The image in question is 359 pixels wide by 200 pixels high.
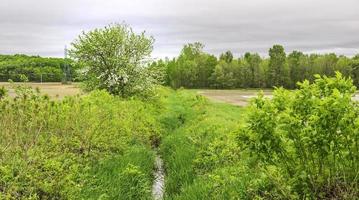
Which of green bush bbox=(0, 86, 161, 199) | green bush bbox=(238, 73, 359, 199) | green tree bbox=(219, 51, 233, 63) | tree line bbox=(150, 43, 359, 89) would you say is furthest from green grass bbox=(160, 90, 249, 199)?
green tree bbox=(219, 51, 233, 63)

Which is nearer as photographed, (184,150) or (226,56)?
(184,150)

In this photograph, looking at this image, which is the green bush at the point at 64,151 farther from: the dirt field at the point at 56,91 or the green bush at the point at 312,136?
the green bush at the point at 312,136

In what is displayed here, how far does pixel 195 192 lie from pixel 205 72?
94.8m

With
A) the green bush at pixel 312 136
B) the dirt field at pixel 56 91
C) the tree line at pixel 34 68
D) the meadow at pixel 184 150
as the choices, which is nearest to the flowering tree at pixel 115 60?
the dirt field at pixel 56 91

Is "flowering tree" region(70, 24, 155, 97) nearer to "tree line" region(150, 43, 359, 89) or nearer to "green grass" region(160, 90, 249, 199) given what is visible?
"green grass" region(160, 90, 249, 199)

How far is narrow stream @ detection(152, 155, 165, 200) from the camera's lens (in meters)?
11.4

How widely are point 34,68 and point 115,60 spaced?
88201 mm

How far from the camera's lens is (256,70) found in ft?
332

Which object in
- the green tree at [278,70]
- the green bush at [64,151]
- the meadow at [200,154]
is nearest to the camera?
the meadow at [200,154]

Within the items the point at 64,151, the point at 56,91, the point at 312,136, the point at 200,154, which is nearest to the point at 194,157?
the point at 200,154

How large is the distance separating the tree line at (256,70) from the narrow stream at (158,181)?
274 ft

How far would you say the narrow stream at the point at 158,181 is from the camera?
37.4ft

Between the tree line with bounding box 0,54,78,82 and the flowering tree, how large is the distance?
6070cm

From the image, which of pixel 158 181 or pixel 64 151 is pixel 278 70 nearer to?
pixel 158 181
